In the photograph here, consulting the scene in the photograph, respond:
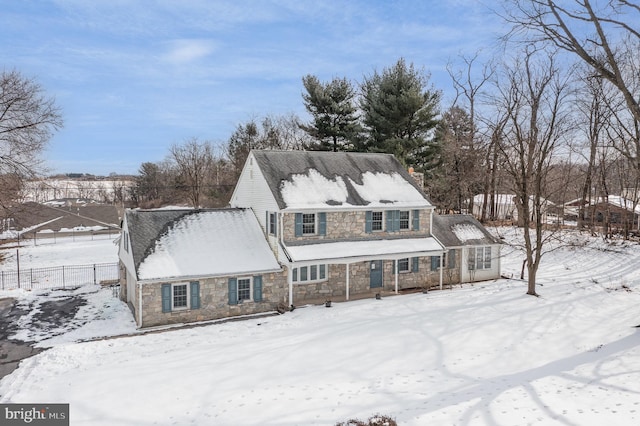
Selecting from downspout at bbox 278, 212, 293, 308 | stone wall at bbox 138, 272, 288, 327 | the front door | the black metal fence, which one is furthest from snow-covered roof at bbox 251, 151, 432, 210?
the black metal fence

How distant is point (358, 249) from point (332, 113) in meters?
22.8

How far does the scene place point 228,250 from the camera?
18.7m

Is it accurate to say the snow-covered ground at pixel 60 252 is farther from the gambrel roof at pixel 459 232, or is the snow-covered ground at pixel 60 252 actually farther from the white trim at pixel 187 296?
the gambrel roof at pixel 459 232

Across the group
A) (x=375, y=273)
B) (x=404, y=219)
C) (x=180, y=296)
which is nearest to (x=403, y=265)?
(x=375, y=273)

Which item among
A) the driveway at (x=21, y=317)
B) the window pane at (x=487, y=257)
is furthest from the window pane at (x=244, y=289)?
the window pane at (x=487, y=257)

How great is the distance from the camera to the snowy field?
9.18 meters

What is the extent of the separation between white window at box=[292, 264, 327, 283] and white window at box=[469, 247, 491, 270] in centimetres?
946

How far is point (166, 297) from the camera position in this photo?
650 inches

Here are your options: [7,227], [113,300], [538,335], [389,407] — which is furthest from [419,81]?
[7,227]

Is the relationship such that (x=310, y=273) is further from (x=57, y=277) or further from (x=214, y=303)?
(x=57, y=277)

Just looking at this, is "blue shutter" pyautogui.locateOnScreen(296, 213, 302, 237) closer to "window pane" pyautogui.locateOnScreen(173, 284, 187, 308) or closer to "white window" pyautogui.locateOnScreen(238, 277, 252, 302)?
"white window" pyautogui.locateOnScreen(238, 277, 252, 302)

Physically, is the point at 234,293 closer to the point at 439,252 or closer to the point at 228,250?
the point at 228,250

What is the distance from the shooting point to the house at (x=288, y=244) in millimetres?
17016

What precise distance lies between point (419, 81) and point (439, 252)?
69.3ft
